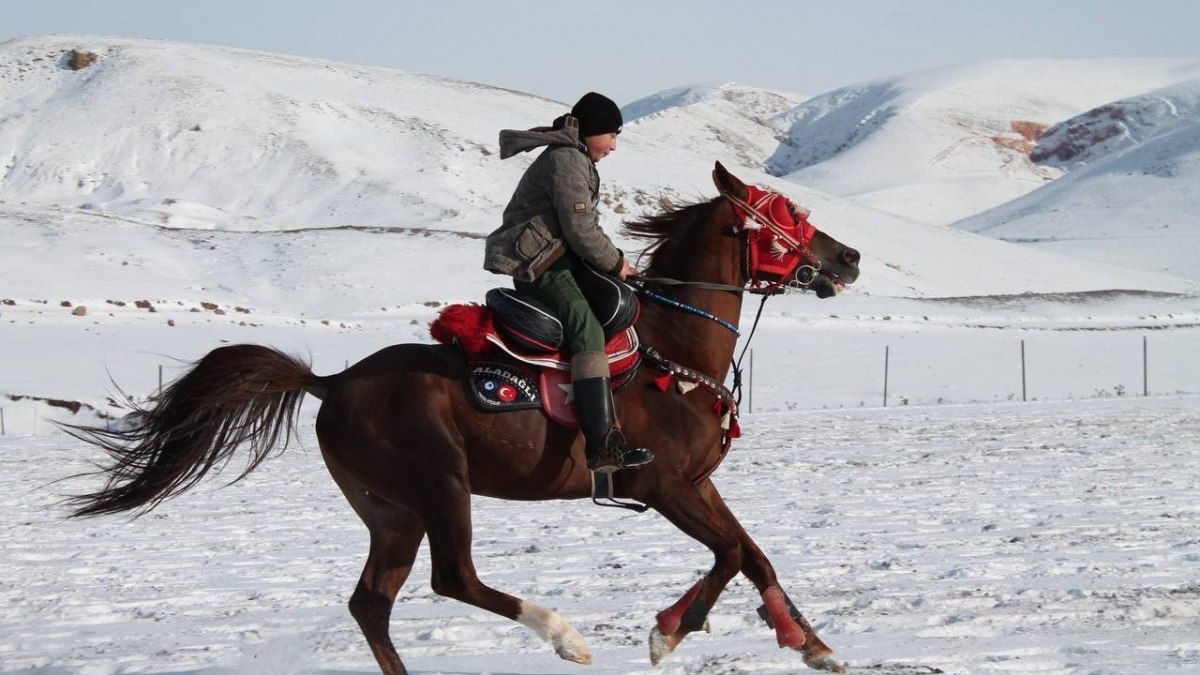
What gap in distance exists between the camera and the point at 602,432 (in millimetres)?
6148

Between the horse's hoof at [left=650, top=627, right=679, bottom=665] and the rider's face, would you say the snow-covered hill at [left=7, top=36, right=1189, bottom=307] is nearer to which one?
the rider's face

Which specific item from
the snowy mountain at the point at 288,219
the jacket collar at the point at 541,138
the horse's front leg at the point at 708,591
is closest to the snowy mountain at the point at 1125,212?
the snowy mountain at the point at 288,219

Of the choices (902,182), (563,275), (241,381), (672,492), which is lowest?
(902,182)

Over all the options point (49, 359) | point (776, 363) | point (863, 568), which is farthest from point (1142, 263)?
point (863, 568)

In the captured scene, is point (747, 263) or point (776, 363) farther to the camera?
point (776, 363)

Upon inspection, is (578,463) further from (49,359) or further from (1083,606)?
(49,359)

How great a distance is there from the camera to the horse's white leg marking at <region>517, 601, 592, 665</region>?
5871 mm

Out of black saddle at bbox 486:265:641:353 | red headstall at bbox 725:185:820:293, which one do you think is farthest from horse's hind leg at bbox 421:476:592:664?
red headstall at bbox 725:185:820:293

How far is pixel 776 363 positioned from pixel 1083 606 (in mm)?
26719

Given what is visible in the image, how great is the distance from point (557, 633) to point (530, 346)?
56.6 inches

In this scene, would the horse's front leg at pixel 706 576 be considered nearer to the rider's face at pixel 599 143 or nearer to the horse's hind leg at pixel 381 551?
the horse's hind leg at pixel 381 551

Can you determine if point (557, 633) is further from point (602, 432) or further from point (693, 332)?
point (693, 332)

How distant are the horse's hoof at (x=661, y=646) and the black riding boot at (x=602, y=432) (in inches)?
34.0

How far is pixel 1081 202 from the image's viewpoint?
11581 centimetres
